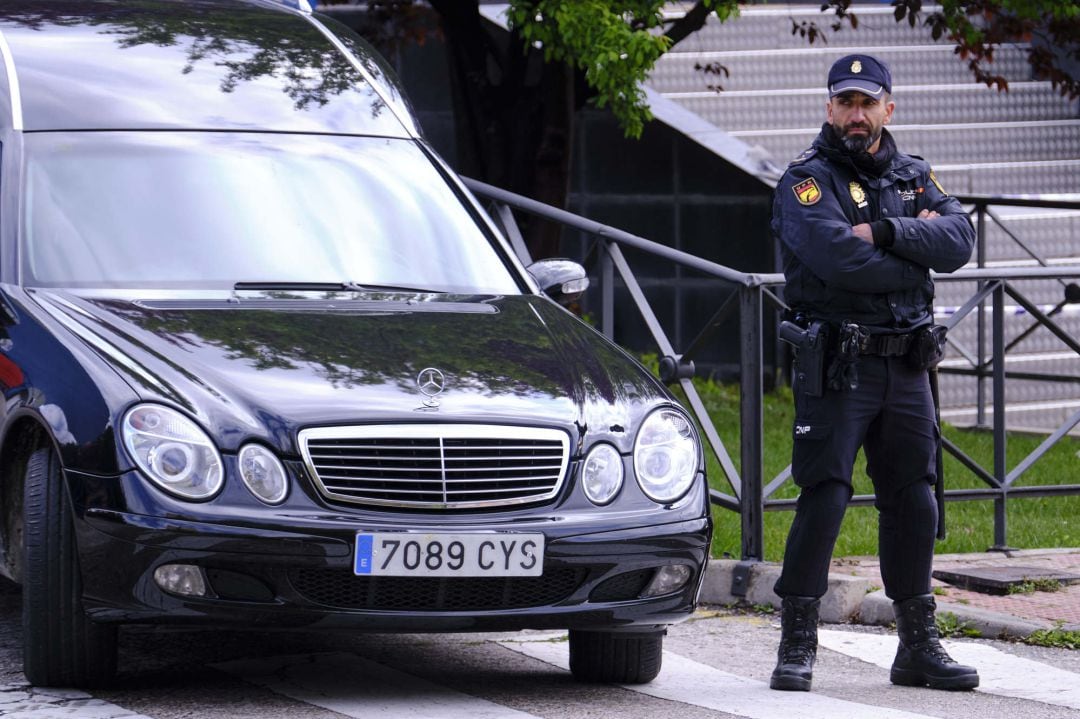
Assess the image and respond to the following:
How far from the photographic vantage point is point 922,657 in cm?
591

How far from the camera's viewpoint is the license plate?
5008 millimetres

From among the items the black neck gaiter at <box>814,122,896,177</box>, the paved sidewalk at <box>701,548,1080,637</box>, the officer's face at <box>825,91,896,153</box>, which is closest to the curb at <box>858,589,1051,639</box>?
the paved sidewalk at <box>701,548,1080,637</box>

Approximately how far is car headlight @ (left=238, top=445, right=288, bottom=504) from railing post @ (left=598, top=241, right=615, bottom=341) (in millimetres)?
3449

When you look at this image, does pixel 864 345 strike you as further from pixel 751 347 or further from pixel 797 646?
pixel 751 347

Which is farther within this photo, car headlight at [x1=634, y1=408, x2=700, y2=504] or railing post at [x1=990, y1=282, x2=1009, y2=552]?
railing post at [x1=990, y1=282, x2=1009, y2=552]

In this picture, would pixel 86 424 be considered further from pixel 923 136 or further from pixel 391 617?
pixel 923 136

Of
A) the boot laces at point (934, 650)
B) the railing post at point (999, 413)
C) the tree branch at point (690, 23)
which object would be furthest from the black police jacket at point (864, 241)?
the tree branch at point (690, 23)

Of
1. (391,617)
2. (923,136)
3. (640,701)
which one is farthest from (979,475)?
(923,136)

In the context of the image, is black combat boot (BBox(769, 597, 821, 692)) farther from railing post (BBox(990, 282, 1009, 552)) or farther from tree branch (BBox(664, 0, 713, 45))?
tree branch (BBox(664, 0, 713, 45))

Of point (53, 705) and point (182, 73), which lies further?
point (182, 73)

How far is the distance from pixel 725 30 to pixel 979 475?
9700 mm

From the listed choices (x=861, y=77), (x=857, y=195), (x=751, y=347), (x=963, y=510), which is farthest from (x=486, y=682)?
(x=963, y=510)

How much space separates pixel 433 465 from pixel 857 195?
63.0 inches

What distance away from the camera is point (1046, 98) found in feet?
55.0
